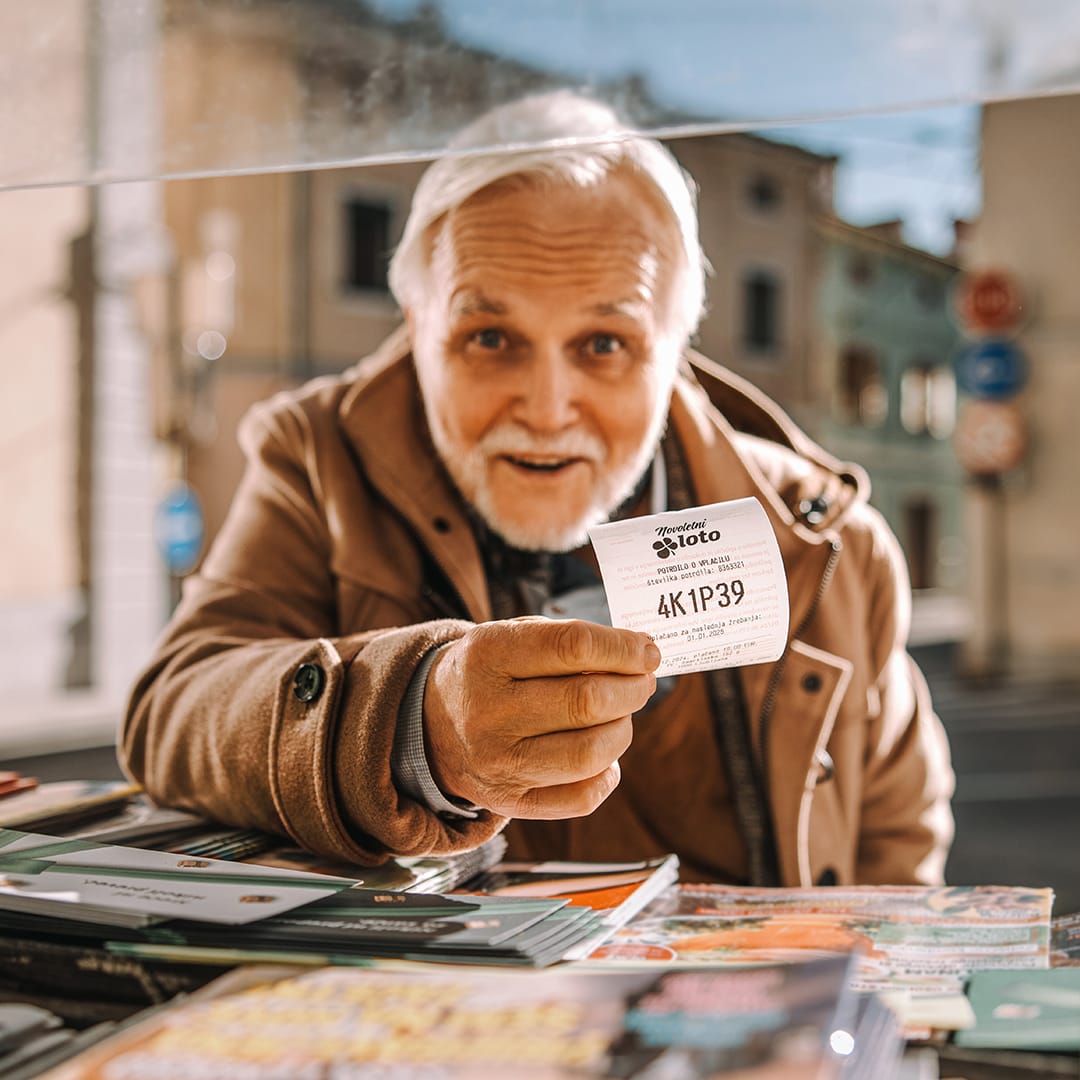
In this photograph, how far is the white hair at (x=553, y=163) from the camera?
1342 mm

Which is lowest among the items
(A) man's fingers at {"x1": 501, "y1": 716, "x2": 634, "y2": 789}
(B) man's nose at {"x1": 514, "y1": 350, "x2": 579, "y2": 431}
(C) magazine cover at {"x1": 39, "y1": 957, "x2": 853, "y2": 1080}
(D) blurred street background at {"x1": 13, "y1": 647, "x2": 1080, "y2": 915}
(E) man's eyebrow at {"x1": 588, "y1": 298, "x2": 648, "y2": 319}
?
(D) blurred street background at {"x1": 13, "y1": 647, "x2": 1080, "y2": 915}

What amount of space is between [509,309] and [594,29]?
308 millimetres

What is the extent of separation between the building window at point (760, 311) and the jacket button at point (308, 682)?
1470 mm

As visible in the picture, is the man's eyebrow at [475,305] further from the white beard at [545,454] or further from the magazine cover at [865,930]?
the magazine cover at [865,930]

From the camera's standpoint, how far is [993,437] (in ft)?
37.5

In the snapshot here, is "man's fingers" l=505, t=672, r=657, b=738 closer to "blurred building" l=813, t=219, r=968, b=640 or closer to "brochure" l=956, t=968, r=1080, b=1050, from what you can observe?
"brochure" l=956, t=968, r=1080, b=1050

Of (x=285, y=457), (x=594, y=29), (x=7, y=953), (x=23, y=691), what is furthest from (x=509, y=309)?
(x=23, y=691)

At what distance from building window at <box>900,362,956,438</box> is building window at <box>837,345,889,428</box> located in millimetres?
165

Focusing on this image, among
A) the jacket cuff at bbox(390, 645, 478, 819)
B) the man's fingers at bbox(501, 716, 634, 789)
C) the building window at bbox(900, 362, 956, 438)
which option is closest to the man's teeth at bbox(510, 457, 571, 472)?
the jacket cuff at bbox(390, 645, 478, 819)

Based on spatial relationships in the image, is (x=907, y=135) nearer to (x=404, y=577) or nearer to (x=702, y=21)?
(x=702, y=21)

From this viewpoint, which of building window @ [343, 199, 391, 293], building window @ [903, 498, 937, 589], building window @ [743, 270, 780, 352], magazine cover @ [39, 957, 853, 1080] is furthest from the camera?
building window @ [903, 498, 937, 589]

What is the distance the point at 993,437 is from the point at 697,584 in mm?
11193

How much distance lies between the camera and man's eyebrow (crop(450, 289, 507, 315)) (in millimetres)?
1416

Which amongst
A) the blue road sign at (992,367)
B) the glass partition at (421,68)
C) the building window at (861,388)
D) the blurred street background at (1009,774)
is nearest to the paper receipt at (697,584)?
the glass partition at (421,68)
